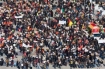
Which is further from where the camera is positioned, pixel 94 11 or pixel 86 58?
pixel 94 11

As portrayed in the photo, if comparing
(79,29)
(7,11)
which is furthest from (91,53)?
(7,11)

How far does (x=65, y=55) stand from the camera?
5588 cm

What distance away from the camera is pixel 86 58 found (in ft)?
182

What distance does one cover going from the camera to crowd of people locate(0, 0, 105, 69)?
55.4 metres

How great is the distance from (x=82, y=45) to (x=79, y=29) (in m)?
4.64

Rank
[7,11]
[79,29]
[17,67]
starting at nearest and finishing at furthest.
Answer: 1. [17,67]
2. [79,29]
3. [7,11]

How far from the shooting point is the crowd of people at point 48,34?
182 feet

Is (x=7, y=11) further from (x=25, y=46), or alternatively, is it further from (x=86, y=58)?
(x=86, y=58)

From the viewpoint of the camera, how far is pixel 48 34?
60406 mm

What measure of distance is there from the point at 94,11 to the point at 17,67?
59.5 ft

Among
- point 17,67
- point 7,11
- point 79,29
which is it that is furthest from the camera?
point 7,11

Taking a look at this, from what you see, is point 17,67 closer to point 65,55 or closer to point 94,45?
point 65,55

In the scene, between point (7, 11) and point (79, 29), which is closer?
point (79, 29)

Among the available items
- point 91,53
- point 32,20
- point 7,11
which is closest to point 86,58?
point 91,53
